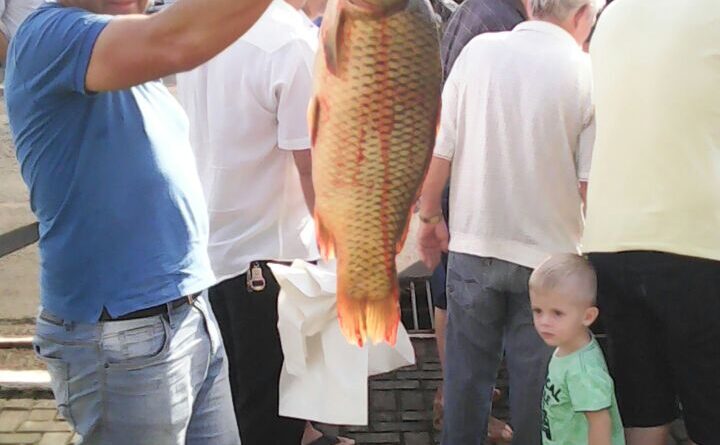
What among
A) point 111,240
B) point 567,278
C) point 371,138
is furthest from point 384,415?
point 371,138

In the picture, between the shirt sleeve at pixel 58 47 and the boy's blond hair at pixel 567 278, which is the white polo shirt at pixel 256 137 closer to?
the boy's blond hair at pixel 567 278

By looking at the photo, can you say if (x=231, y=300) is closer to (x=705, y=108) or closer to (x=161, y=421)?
(x=161, y=421)

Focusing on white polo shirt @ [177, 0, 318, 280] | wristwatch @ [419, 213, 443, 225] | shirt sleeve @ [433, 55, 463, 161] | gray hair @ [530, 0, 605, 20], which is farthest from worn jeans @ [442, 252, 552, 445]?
gray hair @ [530, 0, 605, 20]

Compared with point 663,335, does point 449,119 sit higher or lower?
higher

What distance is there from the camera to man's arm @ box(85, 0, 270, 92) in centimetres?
156

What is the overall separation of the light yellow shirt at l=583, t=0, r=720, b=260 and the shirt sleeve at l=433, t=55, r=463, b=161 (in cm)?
46

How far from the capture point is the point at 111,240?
1965 mm

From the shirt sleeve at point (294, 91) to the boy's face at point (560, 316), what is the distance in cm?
86

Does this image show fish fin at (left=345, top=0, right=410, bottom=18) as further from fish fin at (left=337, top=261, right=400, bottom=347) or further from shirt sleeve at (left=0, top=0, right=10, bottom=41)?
shirt sleeve at (left=0, top=0, right=10, bottom=41)

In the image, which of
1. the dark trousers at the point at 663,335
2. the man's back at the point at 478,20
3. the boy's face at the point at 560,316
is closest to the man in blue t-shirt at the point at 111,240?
the boy's face at the point at 560,316

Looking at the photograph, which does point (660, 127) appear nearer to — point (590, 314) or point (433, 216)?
point (590, 314)

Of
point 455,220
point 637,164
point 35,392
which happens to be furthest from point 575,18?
point 35,392

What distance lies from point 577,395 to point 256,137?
1254mm

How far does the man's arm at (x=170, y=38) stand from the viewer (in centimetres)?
156
